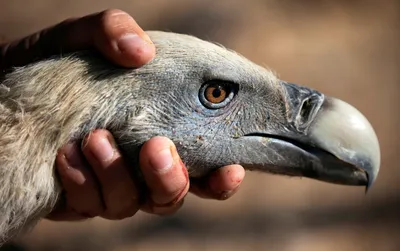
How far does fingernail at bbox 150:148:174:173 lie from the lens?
1.91m

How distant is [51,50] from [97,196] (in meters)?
0.52

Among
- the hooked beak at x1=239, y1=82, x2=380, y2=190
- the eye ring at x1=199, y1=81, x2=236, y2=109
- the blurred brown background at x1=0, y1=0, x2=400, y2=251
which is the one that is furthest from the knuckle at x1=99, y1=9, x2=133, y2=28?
the blurred brown background at x1=0, y1=0, x2=400, y2=251

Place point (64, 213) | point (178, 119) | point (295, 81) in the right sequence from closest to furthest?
point (178, 119)
point (64, 213)
point (295, 81)

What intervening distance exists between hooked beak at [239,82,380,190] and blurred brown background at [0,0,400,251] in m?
2.02

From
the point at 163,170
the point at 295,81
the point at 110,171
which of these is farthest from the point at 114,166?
the point at 295,81

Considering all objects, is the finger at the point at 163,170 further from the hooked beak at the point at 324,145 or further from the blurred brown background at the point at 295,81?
the blurred brown background at the point at 295,81

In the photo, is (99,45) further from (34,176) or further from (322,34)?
(322,34)

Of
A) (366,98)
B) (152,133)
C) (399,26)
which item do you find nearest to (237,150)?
(152,133)

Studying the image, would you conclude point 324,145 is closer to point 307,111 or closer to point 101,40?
point 307,111

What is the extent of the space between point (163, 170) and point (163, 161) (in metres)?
0.03

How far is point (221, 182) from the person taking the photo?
2.14 metres

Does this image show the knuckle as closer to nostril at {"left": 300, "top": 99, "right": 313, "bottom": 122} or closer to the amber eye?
the amber eye

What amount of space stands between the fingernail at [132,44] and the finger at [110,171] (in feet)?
0.75

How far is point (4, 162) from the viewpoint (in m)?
1.89
